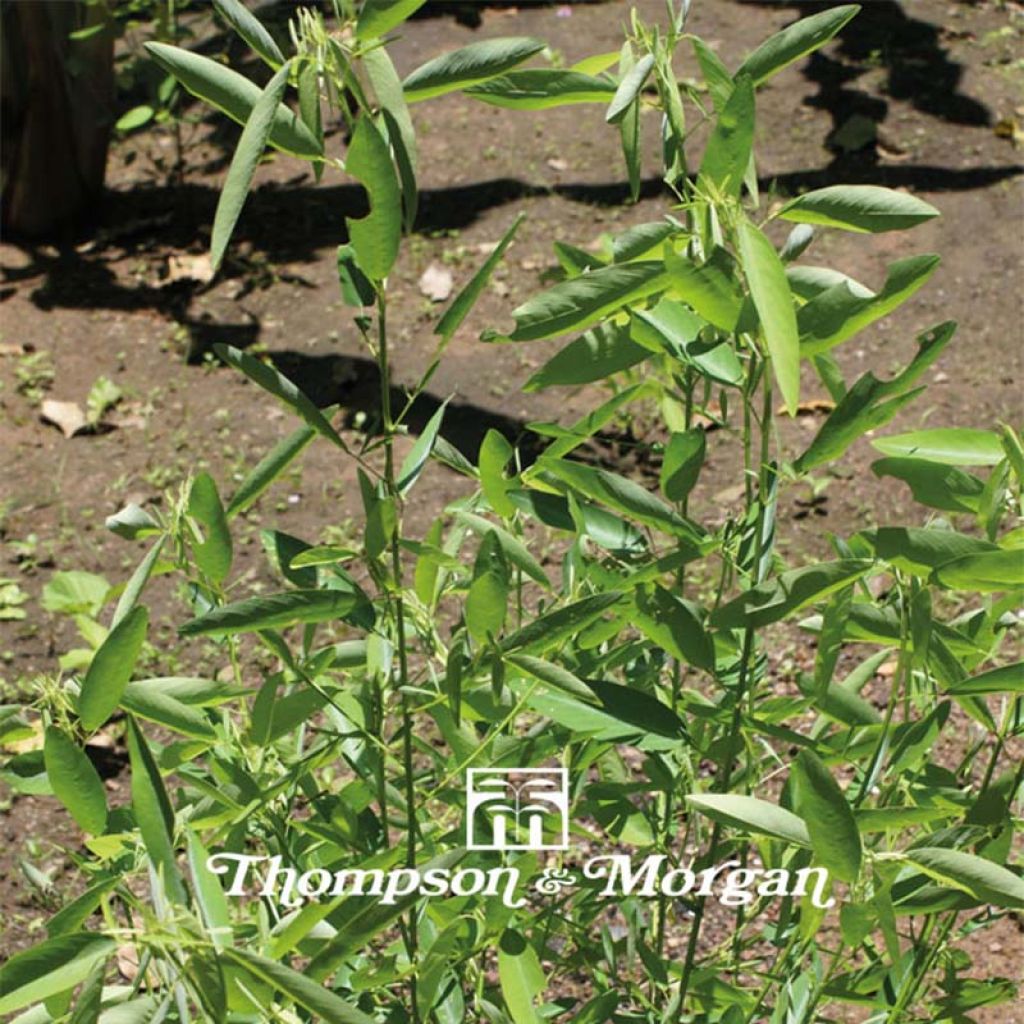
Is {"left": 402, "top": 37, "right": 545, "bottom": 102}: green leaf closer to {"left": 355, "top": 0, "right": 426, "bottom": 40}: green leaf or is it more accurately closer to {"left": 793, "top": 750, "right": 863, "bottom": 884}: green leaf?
{"left": 355, "top": 0, "right": 426, "bottom": 40}: green leaf

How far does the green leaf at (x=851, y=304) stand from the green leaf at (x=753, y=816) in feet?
1.10

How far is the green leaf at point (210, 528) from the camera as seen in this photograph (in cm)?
128

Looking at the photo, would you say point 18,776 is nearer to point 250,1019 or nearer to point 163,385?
point 250,1019

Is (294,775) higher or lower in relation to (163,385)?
higher

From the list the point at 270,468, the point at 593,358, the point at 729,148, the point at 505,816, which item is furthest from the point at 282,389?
the point at 505,816

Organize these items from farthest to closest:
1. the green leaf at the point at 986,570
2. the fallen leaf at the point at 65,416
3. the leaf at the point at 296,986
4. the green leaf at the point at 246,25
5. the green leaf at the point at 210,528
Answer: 1. the fallen leaf at the point at 65,416
2. the green leaf at the point at 210,528
3. the green leaf at the point at 986,570
4. the green leaf at the point at 246,25
5. the leaf at the point at 296,986

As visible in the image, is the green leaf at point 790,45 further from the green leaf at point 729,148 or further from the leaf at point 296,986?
the leaf at point 296,986

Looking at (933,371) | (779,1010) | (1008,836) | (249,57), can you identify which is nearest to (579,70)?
(1008,836)

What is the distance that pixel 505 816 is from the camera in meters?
1.40

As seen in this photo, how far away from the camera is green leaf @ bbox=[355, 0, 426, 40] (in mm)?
1023

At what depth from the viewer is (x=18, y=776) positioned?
4.50 ft

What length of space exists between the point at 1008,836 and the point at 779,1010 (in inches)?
10.8

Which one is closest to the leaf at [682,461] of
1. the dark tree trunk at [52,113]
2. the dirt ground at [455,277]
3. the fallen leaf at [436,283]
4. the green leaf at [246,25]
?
the green leaf at [246,25]

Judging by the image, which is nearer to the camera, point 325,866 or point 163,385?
point 325,866
